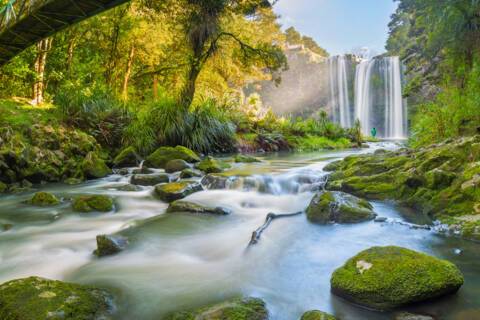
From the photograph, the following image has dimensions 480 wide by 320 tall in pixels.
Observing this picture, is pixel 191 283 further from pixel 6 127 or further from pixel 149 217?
pixel 6 127

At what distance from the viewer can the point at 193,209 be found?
5.18 m

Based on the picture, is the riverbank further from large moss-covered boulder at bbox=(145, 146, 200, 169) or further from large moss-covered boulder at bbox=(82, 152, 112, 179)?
large moss-covered boulder at bbox=(82, 152, 112, 179)

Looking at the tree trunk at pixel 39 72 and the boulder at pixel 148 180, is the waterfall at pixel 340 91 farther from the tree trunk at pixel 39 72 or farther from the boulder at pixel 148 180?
the boulder at pixel 148 180

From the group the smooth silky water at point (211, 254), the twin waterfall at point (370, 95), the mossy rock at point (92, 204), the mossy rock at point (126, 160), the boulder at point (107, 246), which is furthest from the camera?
the twin waterfall at point (370, 95)

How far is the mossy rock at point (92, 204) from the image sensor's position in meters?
5.37

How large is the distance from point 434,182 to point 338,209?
141cm

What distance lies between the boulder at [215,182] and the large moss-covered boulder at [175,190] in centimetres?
34

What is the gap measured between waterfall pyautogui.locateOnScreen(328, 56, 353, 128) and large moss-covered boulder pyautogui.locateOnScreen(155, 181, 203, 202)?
1443 inches

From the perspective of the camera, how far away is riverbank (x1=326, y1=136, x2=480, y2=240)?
4.08m

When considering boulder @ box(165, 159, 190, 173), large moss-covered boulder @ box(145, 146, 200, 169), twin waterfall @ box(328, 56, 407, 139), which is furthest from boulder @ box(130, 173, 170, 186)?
twin waterfall @ box(328, 56, 407, 139)

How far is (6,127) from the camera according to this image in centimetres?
777

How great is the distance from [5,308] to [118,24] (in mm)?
15021

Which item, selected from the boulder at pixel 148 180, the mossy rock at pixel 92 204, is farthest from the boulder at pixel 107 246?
the boulder at pixel 148 180

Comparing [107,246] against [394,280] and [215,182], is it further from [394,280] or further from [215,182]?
[215,182]
